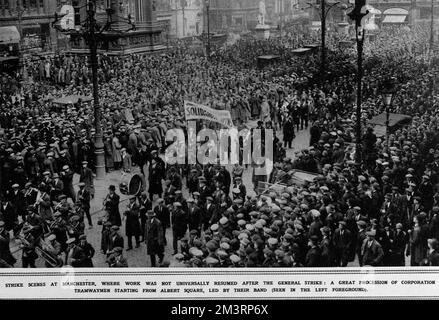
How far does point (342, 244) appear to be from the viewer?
797 centimetres

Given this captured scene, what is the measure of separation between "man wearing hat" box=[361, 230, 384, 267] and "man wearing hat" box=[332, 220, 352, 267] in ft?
1.22

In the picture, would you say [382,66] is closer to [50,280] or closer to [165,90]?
[165,90]

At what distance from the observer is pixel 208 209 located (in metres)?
9.43

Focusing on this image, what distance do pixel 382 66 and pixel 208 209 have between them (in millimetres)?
14191

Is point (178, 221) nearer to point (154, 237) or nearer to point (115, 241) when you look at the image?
point (154, 237)

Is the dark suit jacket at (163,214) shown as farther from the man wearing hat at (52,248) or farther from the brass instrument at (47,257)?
the brass instrument at (47,257)

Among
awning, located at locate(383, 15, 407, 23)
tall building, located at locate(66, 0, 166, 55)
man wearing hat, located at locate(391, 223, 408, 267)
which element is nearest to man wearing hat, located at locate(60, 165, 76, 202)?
man wearing hat, located at locate(391, 223, 408, 267)

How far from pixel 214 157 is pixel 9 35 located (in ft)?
49.6

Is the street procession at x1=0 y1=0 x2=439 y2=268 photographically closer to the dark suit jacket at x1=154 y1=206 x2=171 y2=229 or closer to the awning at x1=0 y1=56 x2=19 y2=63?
the dark suit jacket at x1=154 y1=206 x2=171 y2=229

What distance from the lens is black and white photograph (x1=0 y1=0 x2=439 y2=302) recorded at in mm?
7945

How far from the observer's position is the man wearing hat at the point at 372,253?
24.2 ft

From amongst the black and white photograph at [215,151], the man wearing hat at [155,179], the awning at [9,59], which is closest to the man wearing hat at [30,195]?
the black and white photograph at [215,151]

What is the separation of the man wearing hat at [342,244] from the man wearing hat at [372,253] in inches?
14.6

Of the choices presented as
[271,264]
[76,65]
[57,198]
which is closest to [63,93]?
[76,65]
